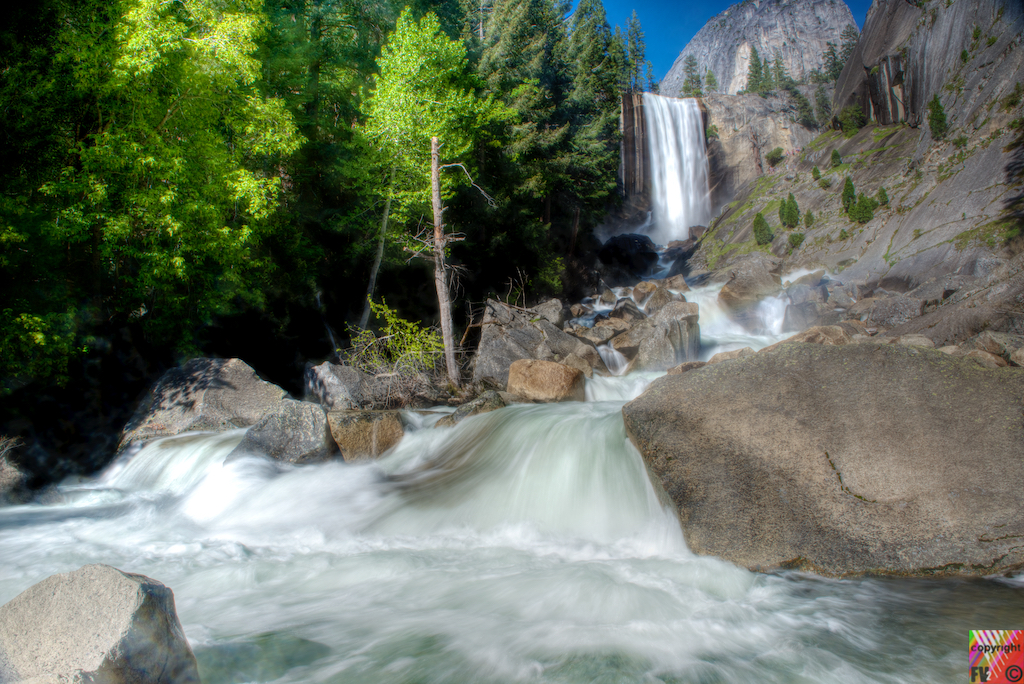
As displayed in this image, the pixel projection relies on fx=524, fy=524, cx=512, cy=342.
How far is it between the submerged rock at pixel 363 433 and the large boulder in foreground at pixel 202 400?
2.50 m

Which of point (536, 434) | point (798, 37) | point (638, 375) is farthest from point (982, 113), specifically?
point (798, 37)

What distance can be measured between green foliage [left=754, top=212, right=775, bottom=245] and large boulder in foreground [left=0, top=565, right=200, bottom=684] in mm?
37273

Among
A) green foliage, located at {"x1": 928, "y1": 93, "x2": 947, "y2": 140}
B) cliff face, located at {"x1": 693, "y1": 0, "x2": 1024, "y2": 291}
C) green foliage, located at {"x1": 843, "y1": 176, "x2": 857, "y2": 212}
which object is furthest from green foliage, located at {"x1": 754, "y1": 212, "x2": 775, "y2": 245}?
green foliage, located at {"x1": 928, "y1": 93, "x2": 947, "y2": 140}

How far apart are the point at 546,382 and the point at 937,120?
26150 mm

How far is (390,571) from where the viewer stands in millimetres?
5348

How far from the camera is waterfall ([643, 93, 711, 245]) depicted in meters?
50.5

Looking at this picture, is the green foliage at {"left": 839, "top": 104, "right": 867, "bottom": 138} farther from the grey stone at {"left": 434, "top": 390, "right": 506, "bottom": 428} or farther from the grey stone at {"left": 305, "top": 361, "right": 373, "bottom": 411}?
the grey stone at {"left": 305, "top": 361, "right": 373, "bottom": 411}

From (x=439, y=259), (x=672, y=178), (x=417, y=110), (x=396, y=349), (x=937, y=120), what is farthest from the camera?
(x=672, y=178)

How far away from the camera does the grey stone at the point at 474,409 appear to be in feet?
30.1

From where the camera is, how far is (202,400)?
1004cm
